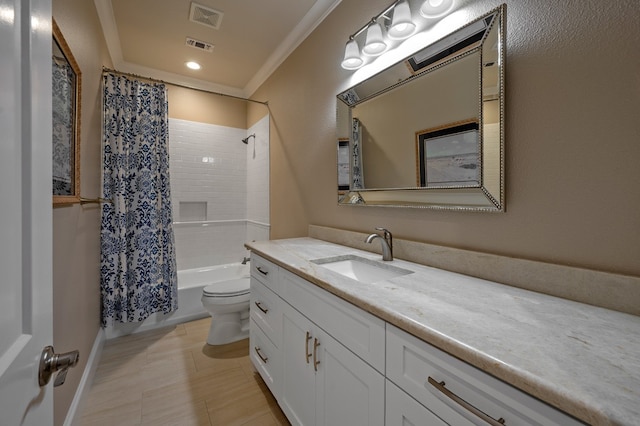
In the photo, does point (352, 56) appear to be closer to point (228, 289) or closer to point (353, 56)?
point (353, 56)

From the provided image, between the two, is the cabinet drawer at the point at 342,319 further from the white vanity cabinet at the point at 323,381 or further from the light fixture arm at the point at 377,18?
the light fixture arm at the point at 377,18

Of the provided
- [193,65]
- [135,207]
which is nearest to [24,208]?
[135,207]

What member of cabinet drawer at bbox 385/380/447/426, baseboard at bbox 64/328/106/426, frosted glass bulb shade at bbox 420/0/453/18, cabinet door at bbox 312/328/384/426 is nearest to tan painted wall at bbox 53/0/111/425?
baseboard at bbox 64/328/106/426

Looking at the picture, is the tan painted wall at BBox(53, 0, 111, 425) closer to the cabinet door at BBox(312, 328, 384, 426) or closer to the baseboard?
the baseboard

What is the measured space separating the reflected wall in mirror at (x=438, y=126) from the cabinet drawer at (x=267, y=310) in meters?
0.76

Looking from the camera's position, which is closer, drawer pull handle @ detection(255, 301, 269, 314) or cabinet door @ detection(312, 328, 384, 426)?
cabinet door @ detection(312, 328, 384, 426)

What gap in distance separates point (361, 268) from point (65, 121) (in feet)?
5.16

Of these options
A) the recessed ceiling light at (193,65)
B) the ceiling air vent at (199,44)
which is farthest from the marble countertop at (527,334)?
the recessed ceiling light at (193,65)

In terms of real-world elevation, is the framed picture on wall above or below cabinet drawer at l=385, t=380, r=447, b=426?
above

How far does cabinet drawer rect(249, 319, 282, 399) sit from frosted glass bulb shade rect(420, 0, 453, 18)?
1.77m

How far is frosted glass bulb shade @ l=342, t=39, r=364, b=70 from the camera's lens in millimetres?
1609

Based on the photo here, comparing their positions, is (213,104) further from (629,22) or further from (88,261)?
(629,22)

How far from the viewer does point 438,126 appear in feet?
4.14

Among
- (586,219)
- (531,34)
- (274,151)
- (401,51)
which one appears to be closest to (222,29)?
(274,151)
